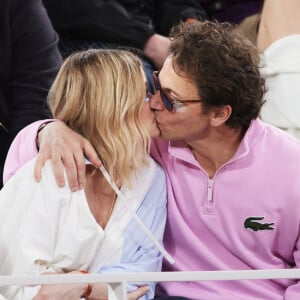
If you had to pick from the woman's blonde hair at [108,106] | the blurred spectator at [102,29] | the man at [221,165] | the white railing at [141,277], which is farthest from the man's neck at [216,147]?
the blurred spectator at [102,29]

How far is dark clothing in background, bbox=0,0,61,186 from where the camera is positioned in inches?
64.2

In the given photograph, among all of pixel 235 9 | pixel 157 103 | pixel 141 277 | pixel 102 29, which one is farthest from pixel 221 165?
pixel 235 9

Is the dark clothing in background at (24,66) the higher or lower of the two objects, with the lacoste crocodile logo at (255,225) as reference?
higher

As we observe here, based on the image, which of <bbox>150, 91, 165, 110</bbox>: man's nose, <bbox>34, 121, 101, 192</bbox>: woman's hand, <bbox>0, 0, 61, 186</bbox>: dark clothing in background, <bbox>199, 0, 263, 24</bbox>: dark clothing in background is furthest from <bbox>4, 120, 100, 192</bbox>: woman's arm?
<bbox>199, 0, 263, 24</bbox>: dark clothing in background

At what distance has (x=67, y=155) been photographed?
4.23ft

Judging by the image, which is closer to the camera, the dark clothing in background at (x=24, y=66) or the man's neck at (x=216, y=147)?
the man's neck at (x=216, y=147)

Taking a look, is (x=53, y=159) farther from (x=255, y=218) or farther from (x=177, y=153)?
(x=255, y=218)

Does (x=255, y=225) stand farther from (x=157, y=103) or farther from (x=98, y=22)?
(x=98, y=22)

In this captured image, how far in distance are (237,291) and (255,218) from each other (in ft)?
0.47

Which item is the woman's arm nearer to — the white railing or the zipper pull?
the zipper pull

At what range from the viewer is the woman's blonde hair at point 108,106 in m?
1.33

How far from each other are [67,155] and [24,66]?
447mm

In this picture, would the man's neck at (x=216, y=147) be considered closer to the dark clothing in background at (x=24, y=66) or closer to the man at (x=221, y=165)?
the man at (x=221, y=165)

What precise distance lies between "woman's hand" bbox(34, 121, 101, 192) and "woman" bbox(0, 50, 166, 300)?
0.02 meters
